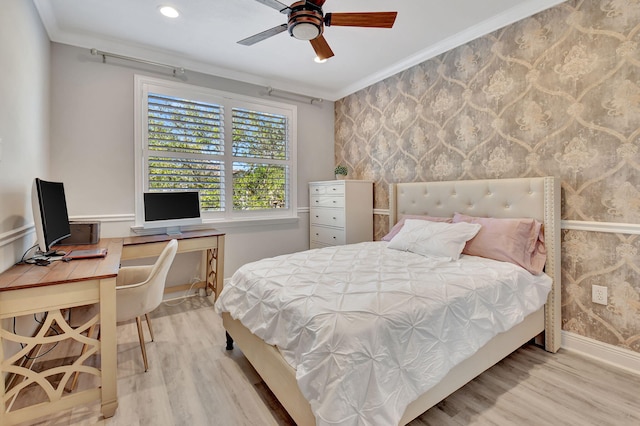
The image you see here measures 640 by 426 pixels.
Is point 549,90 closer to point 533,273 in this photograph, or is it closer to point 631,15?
point 631,15

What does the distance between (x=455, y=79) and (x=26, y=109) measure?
3.55 m

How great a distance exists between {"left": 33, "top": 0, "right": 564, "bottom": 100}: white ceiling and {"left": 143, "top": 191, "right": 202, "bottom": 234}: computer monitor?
1.44 m

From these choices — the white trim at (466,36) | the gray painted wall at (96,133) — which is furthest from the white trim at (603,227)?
the gray painted wall at (96,133)

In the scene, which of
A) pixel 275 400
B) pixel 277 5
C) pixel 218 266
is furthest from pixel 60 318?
pixel 277 5

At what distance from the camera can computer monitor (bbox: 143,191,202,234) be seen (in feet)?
10.1

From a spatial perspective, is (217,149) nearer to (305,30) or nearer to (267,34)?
(267,34)

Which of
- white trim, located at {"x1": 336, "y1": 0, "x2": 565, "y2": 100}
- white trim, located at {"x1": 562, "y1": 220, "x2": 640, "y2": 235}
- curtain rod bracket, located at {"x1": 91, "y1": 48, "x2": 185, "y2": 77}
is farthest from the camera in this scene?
curtain rod bracket, located at {"x1": 91, "y1": 48, "x2": 185, "y2": 77}

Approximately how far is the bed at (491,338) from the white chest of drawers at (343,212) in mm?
414

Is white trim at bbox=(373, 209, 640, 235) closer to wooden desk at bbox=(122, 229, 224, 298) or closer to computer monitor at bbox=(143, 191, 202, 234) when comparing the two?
wooden desk at bbox=(122, 229, 224, 298)

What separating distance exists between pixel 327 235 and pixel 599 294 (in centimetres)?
263

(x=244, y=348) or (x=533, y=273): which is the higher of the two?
(x=533, y=273)

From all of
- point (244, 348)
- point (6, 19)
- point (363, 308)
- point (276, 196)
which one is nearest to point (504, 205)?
point (363, 308)

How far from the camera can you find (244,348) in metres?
1.92

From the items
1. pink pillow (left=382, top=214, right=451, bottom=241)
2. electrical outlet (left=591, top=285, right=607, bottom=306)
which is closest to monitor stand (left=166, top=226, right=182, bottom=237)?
pink pillow (left=382, top=214, right=451, bottom=241)
